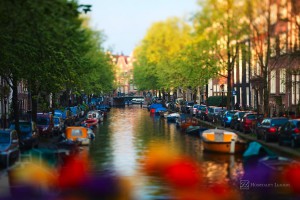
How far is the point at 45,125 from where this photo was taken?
48875mm

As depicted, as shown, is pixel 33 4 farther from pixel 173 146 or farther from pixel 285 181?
pixel 173 146

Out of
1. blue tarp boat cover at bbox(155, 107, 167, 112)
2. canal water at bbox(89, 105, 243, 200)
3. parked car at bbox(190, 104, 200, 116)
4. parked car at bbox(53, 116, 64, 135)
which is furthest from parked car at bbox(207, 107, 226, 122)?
blue tarp boat cover at bbox(155, 107, 167, 112)

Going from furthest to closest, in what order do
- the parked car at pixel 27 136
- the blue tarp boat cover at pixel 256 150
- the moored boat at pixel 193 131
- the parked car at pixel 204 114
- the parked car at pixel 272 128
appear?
the parked car at pixel 204 114, the moored boat at pixel 193 131, the parked car at pixel 272 128, the parked car at pixel 27 136, the blue tarp boat cover at pixel 256 150

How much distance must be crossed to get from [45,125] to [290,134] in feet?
69.8

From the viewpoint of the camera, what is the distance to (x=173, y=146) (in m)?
41.1

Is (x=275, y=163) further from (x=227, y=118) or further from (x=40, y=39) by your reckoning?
(x=227, y=118)

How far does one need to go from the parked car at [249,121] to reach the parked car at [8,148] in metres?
21.9

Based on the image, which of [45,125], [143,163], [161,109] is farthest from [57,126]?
[161,109]

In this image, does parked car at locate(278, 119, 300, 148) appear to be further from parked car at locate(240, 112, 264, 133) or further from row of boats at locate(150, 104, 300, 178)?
parked car at locate(240, 112, 264, 133)

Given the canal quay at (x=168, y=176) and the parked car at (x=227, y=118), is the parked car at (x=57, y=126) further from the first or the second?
the parked car at (x=227, y=118)

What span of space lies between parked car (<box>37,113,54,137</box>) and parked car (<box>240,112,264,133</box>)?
14.9m

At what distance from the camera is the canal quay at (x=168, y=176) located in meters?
20.9

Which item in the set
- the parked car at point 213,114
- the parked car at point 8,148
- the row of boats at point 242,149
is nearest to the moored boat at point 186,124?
the parked car at point 213,114

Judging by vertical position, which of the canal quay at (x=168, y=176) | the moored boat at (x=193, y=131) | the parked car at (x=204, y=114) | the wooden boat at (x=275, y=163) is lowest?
the canal quay at (x=168, y=176)
